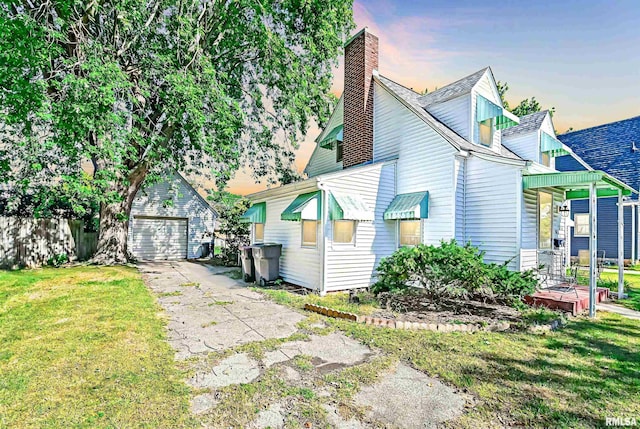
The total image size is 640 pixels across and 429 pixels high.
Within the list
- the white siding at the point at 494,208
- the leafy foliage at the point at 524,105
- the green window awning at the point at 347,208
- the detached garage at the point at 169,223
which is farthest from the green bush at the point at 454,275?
the leafy foliage at the point at 524,105

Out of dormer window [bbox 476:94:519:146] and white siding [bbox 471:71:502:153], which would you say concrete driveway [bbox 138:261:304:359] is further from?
dormer window [bbox 476:94:519:146]

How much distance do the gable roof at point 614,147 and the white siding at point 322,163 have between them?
17.1 metres

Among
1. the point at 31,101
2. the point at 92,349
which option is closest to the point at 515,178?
the point at 92,349

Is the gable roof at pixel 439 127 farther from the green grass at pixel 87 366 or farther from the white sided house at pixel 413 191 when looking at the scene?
the green grass at pixel 87 366

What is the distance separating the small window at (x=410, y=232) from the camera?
411 inches

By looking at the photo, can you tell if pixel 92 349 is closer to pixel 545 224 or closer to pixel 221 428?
pixel 221 428

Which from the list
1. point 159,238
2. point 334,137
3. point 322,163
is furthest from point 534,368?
point 159,238

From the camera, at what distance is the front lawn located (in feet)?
10.5

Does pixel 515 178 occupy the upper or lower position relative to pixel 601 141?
lower

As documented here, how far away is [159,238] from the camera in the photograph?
18391 mm

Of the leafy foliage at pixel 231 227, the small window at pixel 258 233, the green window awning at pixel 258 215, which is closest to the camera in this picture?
the green window awning at pixel 258 215

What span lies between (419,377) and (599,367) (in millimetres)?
2745

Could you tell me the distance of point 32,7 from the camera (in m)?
10.6

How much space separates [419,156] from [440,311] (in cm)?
531
